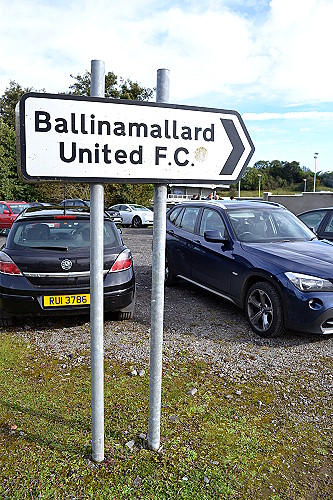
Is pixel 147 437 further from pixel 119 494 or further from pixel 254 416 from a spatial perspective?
pixel 254 416

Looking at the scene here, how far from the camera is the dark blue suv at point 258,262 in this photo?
433cm

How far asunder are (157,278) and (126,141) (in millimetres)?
789

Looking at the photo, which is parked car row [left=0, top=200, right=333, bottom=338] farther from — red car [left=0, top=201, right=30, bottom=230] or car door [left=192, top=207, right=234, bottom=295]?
red car [left=0, top=201, right=30, bottom=230]

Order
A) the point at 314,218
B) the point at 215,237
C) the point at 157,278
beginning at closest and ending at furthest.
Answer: the point at 157,278
the point at 215,237
the point at 314,218

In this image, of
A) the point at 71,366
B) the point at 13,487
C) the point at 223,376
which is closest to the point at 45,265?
the point at 71,366

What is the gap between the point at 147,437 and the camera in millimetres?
2758

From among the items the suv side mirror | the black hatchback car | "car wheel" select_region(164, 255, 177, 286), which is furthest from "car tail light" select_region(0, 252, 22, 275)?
"car wheel" select_region(164, 255, 177, 286)

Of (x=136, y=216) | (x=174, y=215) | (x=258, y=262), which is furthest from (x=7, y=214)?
(x=258, y=262)

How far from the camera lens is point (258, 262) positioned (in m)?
4.80

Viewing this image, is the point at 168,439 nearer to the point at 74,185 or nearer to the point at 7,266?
the point at 7,266

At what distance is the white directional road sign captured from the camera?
204 cm

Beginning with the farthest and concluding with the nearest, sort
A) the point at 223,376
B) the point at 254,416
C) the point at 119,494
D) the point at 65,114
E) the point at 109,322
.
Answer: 1. the point at 109,322
2. the point at 223,376
3. the point at 254,416
4. the point at 119,494
5. the point at 65,114

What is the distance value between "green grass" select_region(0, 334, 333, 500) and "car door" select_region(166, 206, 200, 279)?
274 cm

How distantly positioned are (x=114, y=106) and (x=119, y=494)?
2.09 metres
